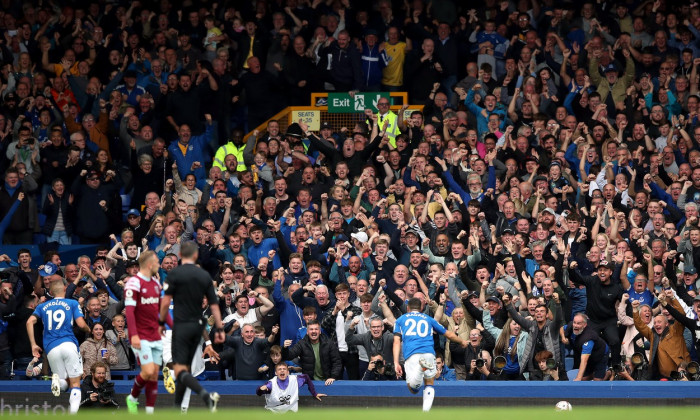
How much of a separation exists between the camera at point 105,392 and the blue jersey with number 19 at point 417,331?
174 inches

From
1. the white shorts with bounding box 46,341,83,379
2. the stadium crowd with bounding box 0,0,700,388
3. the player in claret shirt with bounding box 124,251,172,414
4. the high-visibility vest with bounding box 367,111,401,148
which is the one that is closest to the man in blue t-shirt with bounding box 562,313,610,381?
the stadium crowd with bounding box 0,0,700,388

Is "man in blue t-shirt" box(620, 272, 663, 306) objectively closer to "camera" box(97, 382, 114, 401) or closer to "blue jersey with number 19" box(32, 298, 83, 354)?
"camera" box(97, 382, 114, 401)

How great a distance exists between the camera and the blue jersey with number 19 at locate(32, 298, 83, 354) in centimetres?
1747

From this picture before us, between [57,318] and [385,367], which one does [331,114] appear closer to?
[385,367]

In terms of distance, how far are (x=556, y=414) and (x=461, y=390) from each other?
427 cm

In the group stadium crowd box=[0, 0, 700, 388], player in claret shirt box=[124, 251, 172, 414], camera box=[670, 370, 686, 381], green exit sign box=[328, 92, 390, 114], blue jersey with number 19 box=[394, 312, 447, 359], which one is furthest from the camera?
green exit sign box=[328, 92, 390, 114]

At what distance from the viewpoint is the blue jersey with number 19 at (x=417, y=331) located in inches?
651

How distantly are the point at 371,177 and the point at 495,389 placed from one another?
4989mm

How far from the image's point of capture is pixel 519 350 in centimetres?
1820

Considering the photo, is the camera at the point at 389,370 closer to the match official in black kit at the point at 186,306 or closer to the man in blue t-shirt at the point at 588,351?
the man in blue t-shirt at the point at 588,351

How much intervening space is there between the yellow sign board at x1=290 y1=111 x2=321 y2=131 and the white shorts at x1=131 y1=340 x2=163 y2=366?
403 inches

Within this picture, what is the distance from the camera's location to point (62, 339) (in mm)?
17688

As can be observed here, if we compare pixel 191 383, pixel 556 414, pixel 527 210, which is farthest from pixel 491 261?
pixel 191 383

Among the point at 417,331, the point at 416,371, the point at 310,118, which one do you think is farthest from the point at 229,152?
the point at 416,371
